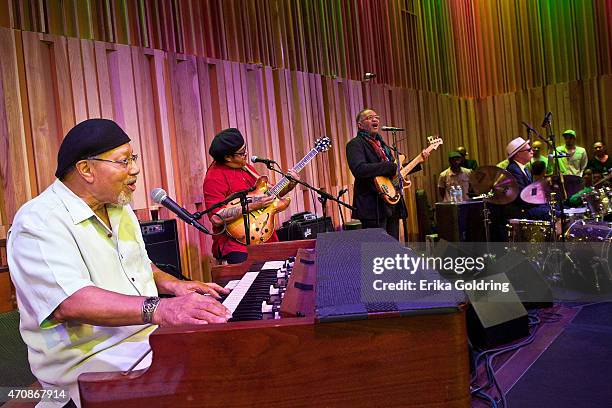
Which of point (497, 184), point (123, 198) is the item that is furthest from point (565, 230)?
point (123, 198)

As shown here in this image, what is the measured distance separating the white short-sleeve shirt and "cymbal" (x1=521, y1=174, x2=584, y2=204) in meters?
4.58

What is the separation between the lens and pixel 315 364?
50.9 inches

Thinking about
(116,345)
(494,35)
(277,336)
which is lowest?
(116,345)

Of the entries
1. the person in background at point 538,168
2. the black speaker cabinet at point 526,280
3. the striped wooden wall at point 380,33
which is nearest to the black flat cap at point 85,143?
the striped wooden wall at point 380,33

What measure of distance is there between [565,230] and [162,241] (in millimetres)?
3561

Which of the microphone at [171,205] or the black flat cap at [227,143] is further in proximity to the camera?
the black flat cap at [227,143]

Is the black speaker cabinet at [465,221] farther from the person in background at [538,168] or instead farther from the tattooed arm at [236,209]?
the tattooed arm at [236,209]

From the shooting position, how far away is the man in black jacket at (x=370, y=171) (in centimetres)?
546

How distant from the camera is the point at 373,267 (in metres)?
1.68

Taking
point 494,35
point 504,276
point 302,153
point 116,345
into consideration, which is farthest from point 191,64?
point 494,35

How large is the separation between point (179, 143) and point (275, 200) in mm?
1504

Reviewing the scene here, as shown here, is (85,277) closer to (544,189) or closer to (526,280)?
(526,280)

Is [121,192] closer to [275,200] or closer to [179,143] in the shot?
[275,200]

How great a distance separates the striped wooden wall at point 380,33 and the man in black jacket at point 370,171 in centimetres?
172
